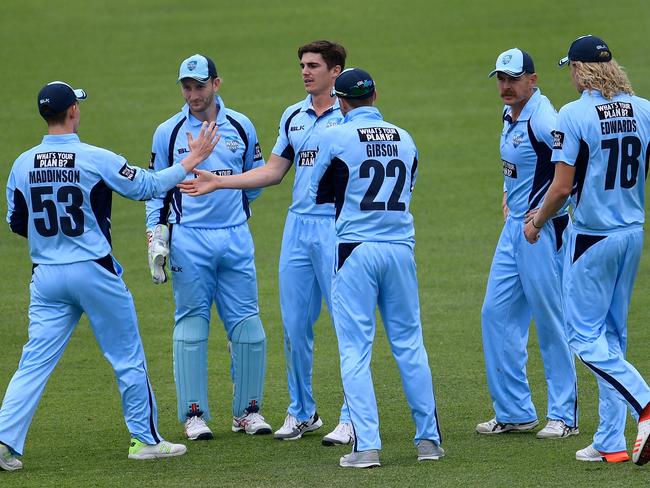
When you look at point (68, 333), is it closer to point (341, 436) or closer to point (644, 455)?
point (341, 436)

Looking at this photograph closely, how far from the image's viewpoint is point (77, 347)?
11539 millimetres

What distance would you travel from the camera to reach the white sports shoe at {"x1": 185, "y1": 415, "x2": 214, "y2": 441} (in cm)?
869

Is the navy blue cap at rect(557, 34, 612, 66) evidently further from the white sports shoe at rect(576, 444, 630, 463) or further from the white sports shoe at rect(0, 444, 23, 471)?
the white sports shoe at rect(0, 444, 23, 471)

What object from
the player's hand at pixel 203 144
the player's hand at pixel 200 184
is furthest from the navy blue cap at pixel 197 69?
the player's hand at pixel 200 184

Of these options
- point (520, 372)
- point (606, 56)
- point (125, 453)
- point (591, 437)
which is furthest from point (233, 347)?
point (606, 56)

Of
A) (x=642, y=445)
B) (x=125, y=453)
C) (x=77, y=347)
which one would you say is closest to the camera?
(x=642, y=445)

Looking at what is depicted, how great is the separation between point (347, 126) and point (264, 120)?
44.2 ft

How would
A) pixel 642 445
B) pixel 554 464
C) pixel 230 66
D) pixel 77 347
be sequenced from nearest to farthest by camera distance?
pixel 642 445 → pixel 554 464 → pixel 77 347 → pixel 230 66

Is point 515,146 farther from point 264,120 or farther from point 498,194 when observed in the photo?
point 264,120

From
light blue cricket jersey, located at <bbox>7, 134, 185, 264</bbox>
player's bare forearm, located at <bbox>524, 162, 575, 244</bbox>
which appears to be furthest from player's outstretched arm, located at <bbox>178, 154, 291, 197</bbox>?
player's bare forearm, located at <bbox>524, 162, 575, 244</bbox>

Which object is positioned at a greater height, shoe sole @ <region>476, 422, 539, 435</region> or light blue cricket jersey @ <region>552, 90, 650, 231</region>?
light blue cricket jersey @ <region>552, 90, 650, 231</region>

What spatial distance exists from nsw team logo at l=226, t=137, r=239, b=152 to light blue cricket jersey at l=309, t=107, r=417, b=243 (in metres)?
1.36

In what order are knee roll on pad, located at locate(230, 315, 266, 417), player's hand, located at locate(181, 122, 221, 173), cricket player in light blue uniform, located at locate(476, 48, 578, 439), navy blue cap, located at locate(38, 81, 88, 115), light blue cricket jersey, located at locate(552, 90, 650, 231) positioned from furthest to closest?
knee roll on pad, located at locate(230, 315, 266, 417) → cricket player in light blue uniform, located at locate(476, 48, 578, 439) → player's hand, located at locate(181, 122, 221, 173) → navy blue cap, located at locate(38, 81, 88, 115) → light blue cricket jersey, located at locate(552, 90, 650, 231)

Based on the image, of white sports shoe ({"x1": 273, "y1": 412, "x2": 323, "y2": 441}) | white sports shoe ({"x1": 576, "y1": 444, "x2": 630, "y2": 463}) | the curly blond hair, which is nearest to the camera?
the curly blond hair
